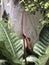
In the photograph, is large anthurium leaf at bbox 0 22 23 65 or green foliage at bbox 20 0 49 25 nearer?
large anthurium leaf at bbox 0 22 23 65

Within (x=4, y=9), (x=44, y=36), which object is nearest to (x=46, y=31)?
(x=44, y=36)

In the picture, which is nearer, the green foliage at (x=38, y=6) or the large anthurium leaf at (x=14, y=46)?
the large anthurium leaf at (x=14, y=46)

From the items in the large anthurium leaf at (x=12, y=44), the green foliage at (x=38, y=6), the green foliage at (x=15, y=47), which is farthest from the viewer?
the green foliage at (x=38, y=6)

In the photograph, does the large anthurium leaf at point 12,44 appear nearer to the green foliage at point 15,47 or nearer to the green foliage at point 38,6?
the green foliage at point 15,47

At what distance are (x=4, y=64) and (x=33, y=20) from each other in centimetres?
231

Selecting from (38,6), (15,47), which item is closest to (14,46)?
(15,47)

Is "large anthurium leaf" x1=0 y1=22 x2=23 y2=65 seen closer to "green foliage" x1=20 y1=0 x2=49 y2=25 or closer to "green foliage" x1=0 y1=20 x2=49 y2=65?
"green foliage" x1=0 y1=20 x2=49 y2=65

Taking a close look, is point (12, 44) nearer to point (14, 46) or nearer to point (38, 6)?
point (14, 46)

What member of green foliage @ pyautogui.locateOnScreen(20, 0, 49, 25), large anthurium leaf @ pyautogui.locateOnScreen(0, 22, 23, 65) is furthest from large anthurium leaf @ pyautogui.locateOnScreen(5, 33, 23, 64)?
green foliage @ pyautogui.locateOnScreen(20, 0, 49, 25)

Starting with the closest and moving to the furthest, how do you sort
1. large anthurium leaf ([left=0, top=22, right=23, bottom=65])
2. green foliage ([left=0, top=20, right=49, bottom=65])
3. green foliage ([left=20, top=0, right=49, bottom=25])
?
green foliage ([left=0, top=20, right=49, bottom=65]), large anthurium leaf ([left=0, top=22, right=23, bottom=65]), green foliage ([left=20, top=0, right=49, bottom=25])

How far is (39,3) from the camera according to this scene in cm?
481

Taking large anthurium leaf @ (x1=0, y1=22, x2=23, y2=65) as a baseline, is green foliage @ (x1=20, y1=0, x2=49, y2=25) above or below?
above

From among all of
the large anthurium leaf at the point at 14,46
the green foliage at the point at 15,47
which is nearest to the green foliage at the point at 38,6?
the green foliage at the point at 15,47

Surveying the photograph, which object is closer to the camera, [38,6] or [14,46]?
[14,46]
